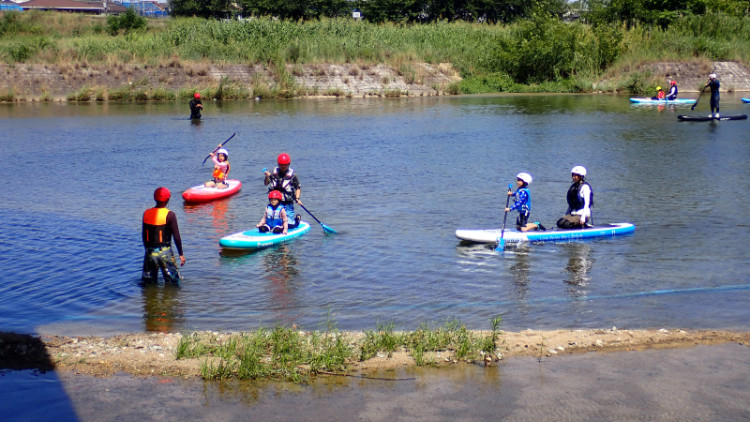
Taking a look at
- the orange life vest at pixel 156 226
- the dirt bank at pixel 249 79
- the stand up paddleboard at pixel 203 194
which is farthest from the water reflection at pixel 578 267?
the dirt bank at pixel 249 79

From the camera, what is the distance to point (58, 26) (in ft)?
219

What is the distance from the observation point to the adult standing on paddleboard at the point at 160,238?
11188 millimetres

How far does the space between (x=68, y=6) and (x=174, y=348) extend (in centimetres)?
10460

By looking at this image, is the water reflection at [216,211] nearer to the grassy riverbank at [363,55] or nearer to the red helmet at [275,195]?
the red helmet at [275,195]

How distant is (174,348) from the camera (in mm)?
8578

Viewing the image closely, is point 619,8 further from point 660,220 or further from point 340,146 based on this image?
point 660,220

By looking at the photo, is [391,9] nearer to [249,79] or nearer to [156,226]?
[249,79]

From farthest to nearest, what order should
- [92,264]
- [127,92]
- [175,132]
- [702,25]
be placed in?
[702,25], [127,92], [175,132], [92,264]

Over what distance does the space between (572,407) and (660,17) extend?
58.2 metres

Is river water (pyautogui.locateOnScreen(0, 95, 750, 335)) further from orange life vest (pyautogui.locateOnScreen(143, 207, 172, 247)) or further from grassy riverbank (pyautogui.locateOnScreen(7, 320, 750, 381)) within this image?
grassy riverbank (pyautogui.locateOnScreen(7, 320, 750, 381))

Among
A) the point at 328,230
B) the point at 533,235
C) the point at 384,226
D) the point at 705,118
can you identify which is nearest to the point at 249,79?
the point at 705,118

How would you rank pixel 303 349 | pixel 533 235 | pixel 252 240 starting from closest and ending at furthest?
pixel 303 349 < pixel 252 240 < pixel 533 235

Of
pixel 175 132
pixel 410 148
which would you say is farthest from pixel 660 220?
pixel 175 132

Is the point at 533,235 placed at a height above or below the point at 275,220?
below
